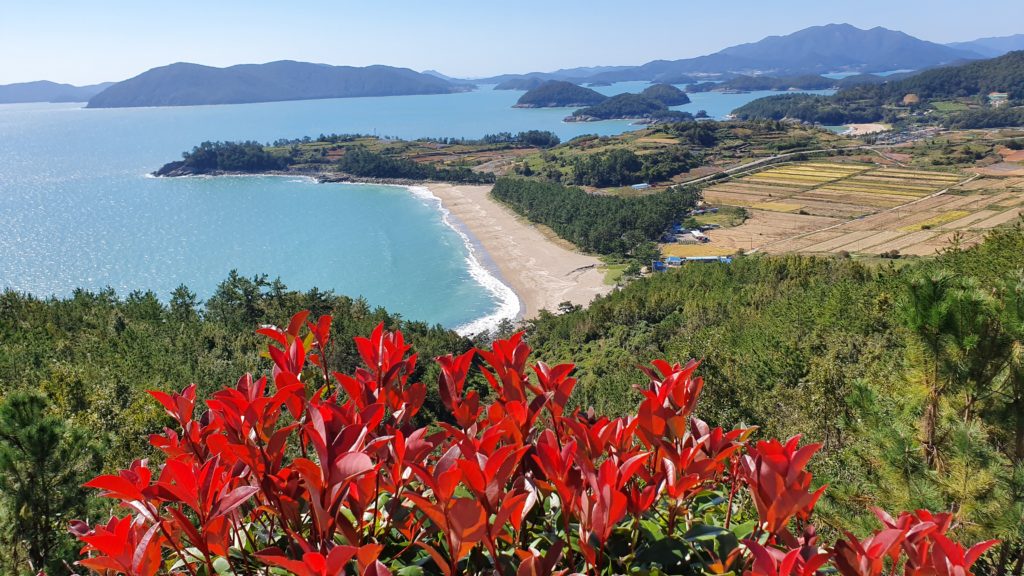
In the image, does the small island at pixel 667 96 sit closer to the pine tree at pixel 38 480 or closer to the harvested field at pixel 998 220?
the harvested field at pixel 998 220

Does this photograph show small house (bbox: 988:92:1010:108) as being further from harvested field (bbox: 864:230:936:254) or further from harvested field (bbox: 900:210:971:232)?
harvested field (bbox: 864:230:936:254)

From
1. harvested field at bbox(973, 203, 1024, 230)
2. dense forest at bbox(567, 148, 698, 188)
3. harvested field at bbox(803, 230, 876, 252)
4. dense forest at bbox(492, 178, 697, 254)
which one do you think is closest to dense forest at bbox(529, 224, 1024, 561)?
harvested field at bbox(803, 230, 876, 252)

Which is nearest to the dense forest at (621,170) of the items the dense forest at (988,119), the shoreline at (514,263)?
the shoreline at (514,263)

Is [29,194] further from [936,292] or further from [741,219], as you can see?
[936,292]

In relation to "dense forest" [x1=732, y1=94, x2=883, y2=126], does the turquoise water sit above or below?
below

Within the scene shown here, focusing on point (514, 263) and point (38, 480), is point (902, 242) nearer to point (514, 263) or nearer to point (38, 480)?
point (514, 263)

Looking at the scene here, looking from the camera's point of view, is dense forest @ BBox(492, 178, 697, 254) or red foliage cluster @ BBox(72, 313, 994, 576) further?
dense forest @ BBox(492, 178, 697, 254)

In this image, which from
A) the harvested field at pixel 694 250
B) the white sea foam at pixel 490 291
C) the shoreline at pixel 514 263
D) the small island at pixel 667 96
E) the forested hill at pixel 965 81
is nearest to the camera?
the white sea foam at pixel 490 291
